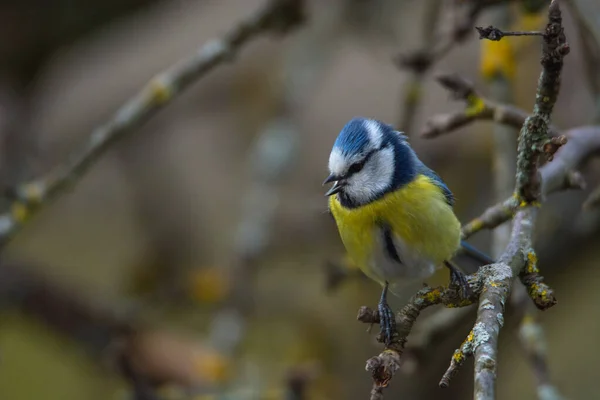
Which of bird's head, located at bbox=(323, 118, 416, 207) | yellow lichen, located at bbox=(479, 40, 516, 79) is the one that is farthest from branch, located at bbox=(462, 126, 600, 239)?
yellow lichen, located at bbox=(479, 40, 516, 79)

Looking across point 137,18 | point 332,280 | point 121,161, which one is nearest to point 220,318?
point 332,280

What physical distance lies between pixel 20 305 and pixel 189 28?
64.6 inches

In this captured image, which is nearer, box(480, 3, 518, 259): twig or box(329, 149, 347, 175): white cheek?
box(329, 149, 347, 175): white cheek

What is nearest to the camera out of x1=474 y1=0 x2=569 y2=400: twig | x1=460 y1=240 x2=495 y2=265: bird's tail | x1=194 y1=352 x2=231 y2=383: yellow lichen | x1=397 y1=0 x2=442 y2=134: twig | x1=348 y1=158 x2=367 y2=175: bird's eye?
x1=474 y1=0 x2=569 y2=400: twig

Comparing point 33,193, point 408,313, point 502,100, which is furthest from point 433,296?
point 33,193

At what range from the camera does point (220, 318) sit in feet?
6.95

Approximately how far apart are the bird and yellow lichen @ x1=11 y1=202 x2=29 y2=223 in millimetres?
696

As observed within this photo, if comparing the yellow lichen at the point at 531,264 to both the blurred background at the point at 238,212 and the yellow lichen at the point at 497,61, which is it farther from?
the yellow lichen at the point at 497,61

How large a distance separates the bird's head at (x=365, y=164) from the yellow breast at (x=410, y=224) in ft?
0.08

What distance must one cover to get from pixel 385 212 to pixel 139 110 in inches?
26.4

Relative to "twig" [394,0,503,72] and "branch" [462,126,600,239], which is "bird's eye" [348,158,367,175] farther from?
"twig" [394,0,503,72]

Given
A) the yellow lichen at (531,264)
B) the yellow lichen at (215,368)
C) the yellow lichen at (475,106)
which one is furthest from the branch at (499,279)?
the yellow lichen at (215,368)

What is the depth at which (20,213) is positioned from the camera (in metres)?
1.60

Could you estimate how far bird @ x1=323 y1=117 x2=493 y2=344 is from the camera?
136cm
